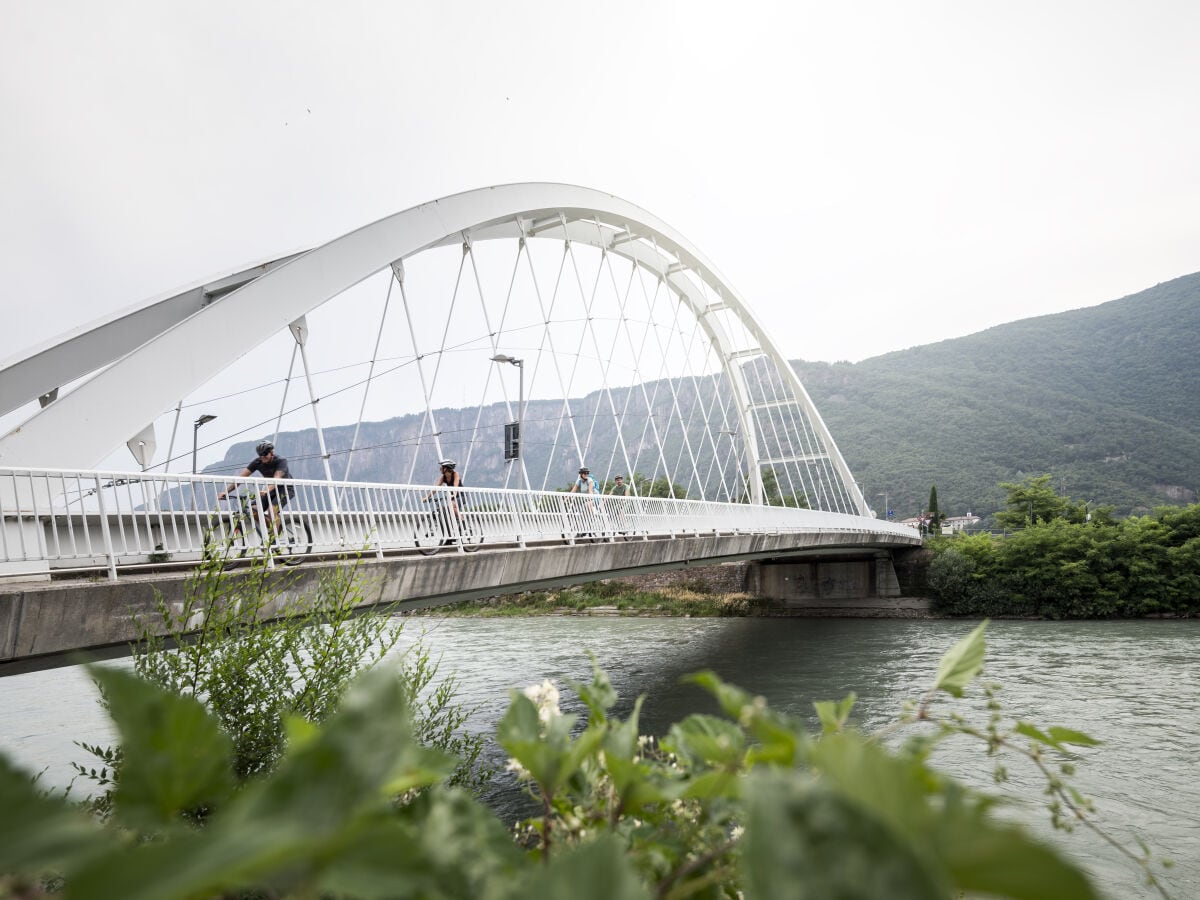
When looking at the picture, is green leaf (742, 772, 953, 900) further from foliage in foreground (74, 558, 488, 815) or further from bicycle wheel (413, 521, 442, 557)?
bicycle wheel (413, 521, 442, 557)

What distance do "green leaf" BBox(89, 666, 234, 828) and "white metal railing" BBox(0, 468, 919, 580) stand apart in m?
5.95

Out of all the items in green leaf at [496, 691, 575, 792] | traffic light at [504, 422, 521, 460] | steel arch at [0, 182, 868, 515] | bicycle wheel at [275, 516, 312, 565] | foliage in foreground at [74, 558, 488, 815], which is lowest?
foliage in foreground at [74, 558, 488, 815]

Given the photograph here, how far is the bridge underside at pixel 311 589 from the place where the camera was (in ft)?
17.9

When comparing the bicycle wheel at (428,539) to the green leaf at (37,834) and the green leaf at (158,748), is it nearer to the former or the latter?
the green leaf at (158,748)

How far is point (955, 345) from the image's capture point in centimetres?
13575

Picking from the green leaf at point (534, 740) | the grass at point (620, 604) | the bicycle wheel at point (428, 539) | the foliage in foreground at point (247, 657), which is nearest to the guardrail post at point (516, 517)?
the bicycle wheel at point (428, 539)

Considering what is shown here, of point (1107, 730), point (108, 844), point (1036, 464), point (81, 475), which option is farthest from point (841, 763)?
point (1036, 464)

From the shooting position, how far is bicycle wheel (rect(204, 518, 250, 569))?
19.7ft

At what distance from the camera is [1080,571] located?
30.9 meters

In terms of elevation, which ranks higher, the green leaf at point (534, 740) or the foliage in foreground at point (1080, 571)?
the green leaf at point (534, 740)

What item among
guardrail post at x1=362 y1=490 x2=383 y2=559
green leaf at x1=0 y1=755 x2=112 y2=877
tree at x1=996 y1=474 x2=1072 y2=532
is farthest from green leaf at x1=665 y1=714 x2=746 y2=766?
tree at x1=996 y1=474 x2=1072 y2=532

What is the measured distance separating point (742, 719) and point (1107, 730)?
51.0 ft

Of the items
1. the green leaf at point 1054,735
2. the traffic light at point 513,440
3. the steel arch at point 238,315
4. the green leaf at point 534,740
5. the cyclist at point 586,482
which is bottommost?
the green leaf at point 1054,735

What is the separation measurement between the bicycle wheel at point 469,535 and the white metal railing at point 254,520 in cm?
1
